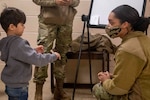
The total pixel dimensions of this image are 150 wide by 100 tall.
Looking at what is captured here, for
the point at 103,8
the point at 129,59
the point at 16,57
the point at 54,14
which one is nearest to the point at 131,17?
the point at 129,59

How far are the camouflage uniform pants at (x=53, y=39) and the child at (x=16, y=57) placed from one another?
2.52 ft

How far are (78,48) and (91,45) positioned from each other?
155mm

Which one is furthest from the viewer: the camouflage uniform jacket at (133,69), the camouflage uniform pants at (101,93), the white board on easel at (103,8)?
the white board on easel at (103,8)

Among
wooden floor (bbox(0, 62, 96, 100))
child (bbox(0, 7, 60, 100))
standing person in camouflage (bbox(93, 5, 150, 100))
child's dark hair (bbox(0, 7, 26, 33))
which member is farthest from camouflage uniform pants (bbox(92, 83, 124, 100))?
wooden floor (bbox(0, 62, 96, 100))

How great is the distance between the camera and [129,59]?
5.55 ft

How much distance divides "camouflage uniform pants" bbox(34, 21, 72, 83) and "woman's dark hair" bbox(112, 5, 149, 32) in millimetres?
1007

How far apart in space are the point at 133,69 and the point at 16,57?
75cm

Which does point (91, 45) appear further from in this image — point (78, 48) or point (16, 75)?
point (16, 75)

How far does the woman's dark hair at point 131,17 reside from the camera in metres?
1.80

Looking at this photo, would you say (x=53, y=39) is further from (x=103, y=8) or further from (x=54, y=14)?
(x=103, y=8)

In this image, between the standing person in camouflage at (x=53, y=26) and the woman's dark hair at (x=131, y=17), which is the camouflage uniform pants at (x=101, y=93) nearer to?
the woman's dark hair at (x=131, y=17)

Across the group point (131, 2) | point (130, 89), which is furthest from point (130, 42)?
point (131, 2)

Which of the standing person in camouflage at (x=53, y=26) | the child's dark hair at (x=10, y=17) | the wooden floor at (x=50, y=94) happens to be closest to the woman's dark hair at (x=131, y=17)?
the child's dark hair at (x=10, y=17)

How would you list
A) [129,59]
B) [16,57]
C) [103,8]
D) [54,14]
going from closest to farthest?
[129,59], [16,57], [54,14], [103,8]
